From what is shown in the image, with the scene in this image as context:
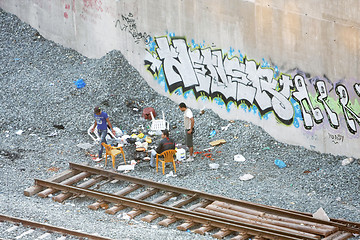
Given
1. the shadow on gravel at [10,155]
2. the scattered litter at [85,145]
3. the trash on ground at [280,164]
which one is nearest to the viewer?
the trash on ground at [280,164]

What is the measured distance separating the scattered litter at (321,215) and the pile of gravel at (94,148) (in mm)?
446

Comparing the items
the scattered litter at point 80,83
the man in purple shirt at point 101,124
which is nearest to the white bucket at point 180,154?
the man in purple shirt at point 101,124

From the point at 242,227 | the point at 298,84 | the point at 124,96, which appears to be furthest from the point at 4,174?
the point at 298,84

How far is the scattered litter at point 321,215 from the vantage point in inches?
619

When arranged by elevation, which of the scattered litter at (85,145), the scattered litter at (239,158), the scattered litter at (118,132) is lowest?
the scattered litter at (239,158)

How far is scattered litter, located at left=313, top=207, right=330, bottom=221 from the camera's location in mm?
15711

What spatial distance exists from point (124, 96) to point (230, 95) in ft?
12.6

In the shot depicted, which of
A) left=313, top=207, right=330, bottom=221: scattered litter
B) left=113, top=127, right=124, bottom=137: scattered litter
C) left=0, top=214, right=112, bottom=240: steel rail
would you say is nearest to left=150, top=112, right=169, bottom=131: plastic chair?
left=113, top=127, right=124, bottom=137: scattered litter

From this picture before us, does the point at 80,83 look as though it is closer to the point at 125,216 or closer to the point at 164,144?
the point at 164,144

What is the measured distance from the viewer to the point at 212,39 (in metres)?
20.9

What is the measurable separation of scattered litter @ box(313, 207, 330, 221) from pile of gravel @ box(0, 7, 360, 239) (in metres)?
0.45

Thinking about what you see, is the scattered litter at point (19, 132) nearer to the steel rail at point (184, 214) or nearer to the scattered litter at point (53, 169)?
the scattered litter at point (53, 169)

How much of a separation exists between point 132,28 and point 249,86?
5.03m

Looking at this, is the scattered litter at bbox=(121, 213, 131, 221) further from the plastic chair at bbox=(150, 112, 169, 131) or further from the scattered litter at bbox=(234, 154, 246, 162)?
the plastic chair at bbox=(150, 112, 169, 131)
